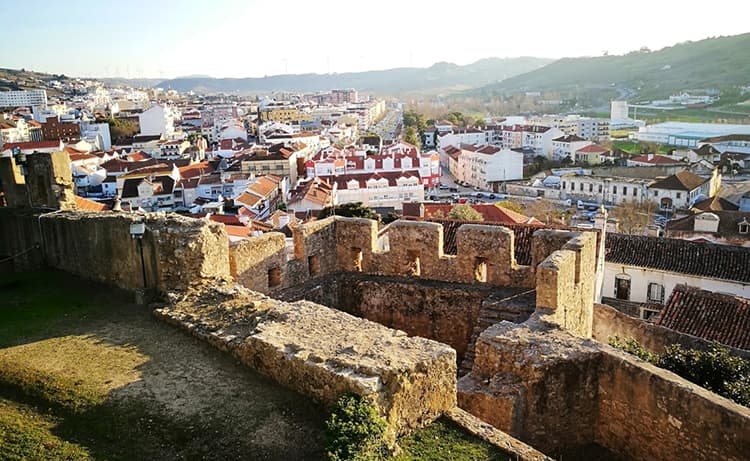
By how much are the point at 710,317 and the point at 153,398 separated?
12.5 m

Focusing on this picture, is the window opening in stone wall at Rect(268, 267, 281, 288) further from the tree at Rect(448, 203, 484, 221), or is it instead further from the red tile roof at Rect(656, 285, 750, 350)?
the tree at Rect(448, 203, 484, 221)

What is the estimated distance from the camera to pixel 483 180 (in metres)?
69.1

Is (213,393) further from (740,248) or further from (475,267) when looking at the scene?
(740,248)

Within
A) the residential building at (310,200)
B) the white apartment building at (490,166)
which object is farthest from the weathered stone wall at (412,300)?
the white apartment building at (490,166)

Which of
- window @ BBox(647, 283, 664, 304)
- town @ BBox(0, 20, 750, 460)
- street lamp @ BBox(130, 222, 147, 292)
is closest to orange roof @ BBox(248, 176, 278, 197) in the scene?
town @ BBox(0, 20, 750, 460)

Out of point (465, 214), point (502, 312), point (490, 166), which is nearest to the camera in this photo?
point (502, 312)

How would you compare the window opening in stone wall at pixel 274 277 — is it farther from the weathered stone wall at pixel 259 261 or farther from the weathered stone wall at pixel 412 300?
the weathered stone wall at pixel 412 300

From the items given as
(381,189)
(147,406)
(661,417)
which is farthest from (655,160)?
(147,406)

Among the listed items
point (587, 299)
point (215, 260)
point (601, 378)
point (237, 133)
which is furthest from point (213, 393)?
point (237, 133)

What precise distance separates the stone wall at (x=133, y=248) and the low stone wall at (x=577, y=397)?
4.12 metres

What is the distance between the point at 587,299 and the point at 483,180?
60002mm

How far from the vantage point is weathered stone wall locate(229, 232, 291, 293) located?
33.2 feet

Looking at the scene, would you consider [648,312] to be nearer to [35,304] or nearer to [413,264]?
[413,264]

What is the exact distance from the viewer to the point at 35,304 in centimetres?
884
